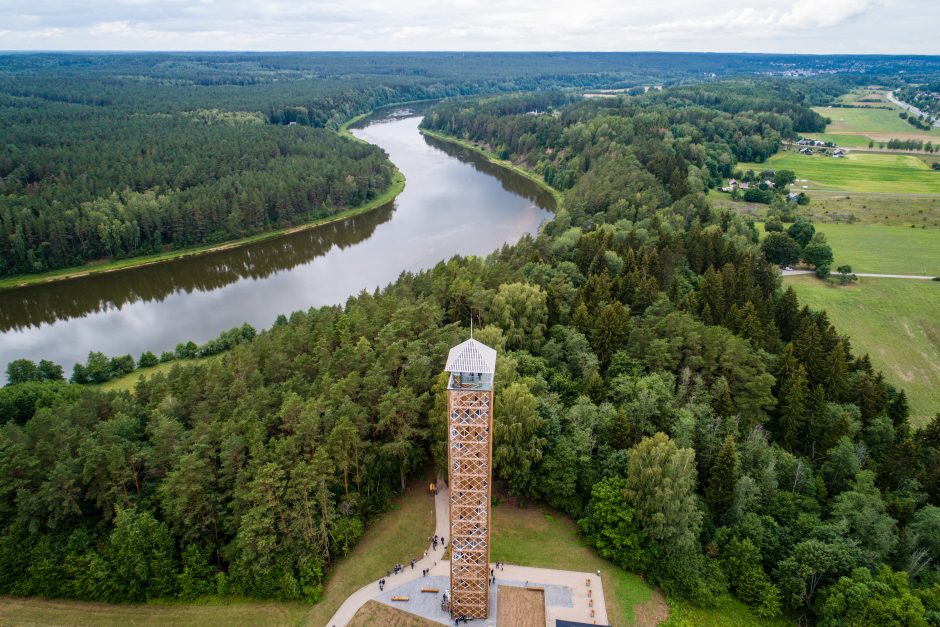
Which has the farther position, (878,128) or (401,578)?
(878,128)

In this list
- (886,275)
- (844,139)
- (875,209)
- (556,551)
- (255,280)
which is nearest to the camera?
(556,551)

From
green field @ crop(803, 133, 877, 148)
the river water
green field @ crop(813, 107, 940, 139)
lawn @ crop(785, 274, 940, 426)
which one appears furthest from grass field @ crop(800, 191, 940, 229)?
green field @ crop(813, 107, 940, 139)

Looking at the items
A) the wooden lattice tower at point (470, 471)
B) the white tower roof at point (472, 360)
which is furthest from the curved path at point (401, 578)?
the white tower roof at point (472, 360)

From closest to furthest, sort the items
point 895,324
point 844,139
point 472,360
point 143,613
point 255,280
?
point 472,360
point 143,613
point 895,324
point 255,280
point 844,139

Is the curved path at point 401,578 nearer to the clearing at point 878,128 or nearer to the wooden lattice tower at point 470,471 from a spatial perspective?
the wooden lattice tower at point 470,471

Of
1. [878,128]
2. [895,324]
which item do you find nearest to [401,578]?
[895,324]

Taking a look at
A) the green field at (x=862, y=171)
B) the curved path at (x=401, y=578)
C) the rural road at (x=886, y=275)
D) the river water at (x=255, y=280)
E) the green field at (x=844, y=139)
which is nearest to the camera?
the curved path at (x=401, y=578)

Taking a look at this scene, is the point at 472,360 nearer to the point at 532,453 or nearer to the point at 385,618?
the point at 532,453

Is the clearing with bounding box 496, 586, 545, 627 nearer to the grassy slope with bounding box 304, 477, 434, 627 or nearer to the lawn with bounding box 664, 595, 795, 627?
the grassy slope with bounding box 304, 477, 434, 627
